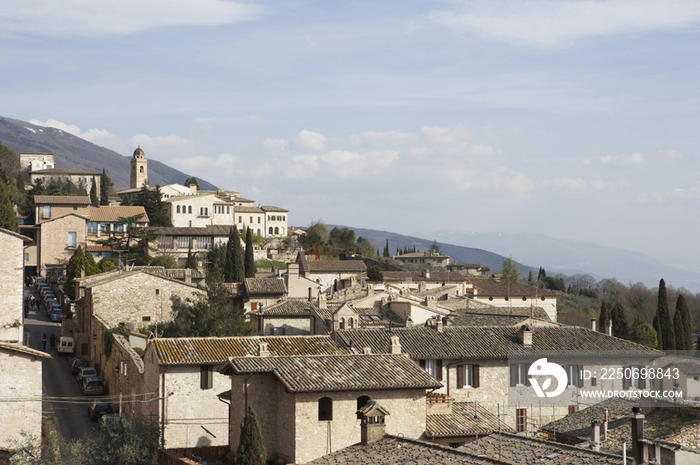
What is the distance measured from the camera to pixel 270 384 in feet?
75.9

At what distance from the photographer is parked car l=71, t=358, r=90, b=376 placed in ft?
139

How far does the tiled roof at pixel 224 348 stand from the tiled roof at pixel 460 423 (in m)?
6.61

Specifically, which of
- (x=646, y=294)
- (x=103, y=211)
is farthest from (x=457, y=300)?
(x=646, y=294)

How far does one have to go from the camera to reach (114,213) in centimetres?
8812

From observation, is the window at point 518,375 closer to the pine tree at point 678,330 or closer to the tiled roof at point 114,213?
the pine tree at point 678,330

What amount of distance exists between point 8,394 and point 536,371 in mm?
22035

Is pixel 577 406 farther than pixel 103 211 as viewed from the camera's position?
No

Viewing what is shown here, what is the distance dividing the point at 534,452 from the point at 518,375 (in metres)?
Result: 13.4


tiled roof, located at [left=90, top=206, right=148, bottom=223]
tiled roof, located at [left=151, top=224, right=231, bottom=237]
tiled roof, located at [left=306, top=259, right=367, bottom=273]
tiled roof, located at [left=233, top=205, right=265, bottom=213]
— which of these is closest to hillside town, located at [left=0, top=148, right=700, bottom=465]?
tiled roof, located at [left=306, top=259, right=367, bottom=273]

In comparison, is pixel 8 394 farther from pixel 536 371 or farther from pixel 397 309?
pixel 397 309

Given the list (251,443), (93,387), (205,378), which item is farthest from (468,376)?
(93,387)

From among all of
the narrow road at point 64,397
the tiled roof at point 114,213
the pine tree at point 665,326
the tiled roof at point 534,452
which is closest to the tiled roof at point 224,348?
the narrow road at point 64,397

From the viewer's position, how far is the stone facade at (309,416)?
2148 centimetres

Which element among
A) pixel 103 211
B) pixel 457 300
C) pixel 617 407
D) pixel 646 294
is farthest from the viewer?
pixel 646 294
